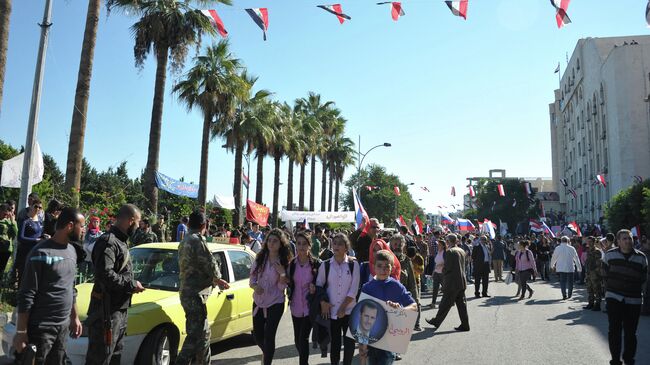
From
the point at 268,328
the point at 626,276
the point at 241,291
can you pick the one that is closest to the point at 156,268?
the point at 241,291

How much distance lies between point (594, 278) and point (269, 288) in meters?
9.37

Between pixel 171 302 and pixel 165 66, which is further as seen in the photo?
pixel 165 66

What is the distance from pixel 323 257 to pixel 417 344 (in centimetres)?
304

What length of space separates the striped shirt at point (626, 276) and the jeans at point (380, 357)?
11.3ft

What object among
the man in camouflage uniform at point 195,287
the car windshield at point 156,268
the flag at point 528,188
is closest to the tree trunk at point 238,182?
the car windshield at point 156,268

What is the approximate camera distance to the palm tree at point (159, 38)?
1698 cm

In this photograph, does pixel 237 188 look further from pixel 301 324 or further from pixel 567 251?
pixel 301 324

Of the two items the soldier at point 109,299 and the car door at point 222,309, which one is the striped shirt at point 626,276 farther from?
the soldier at point 109,299

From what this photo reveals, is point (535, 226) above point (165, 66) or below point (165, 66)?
below

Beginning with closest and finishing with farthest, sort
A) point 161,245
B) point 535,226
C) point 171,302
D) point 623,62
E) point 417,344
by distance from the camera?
point 171,302 < point 161,245 < point 417,344 < point 535,226 < point 623,62

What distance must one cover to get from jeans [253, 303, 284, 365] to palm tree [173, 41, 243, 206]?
16.6 m

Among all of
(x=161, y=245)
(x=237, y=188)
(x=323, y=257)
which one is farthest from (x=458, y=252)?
(x=237, y=188)

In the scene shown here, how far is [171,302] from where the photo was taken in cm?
559

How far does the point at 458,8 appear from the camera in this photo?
451 inches
